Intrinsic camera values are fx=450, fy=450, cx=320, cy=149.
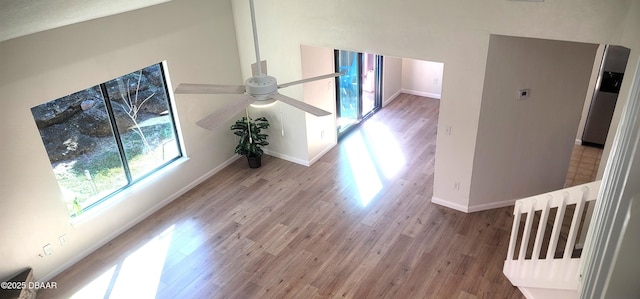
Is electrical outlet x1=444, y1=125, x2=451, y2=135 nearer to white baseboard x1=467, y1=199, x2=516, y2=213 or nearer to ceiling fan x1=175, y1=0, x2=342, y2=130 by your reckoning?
white baseboard x1=467, y1=199, x2=516, y2=213

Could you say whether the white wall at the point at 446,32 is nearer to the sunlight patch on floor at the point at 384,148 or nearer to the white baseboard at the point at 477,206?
the white baseboard at the point at 477,206

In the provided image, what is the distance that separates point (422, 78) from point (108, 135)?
257 inches

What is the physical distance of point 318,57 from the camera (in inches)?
270

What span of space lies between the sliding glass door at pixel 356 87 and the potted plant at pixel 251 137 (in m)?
1.56

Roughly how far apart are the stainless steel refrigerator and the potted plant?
16.9 feet

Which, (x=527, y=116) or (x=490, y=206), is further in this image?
(x=490, y=206)

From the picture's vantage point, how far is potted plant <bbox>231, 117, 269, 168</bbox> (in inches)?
279

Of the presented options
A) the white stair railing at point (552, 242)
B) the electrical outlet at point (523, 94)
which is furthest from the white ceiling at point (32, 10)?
the electrical outlet at point (523, 94)

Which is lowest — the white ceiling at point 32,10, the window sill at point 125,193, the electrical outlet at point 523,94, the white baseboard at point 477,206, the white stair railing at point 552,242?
the white baseboard at point 477,206

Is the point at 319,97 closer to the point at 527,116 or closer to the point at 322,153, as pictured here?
the point at 322,153

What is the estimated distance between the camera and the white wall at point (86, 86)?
4578mm

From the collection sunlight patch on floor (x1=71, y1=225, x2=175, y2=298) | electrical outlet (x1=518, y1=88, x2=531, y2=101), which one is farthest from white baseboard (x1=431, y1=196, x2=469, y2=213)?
sunlight patch on floor (x1=71, y1=225, x2=175, y2=298)

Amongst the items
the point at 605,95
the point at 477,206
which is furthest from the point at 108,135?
the point at 605,95

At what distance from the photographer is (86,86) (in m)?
5.11
